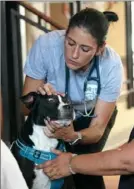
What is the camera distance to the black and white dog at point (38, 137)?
186 cm

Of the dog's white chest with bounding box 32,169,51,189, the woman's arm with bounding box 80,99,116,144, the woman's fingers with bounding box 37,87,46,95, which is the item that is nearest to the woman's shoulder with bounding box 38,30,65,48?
the woman's fingers with bounding box 37,87,46,95

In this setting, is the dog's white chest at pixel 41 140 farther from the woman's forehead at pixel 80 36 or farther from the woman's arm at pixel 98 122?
the woman's forehead at pixel 80 36

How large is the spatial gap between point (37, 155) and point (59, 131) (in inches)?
5.9

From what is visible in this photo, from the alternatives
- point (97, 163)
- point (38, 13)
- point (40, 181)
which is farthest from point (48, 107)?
point (38, 13)

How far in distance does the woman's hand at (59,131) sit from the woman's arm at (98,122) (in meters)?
0.12

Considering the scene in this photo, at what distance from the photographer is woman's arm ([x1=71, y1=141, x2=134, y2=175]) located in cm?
148

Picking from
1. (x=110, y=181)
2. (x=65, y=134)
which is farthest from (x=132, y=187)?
(x=110, y=181)

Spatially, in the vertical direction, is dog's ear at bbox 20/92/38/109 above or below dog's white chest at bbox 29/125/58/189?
above

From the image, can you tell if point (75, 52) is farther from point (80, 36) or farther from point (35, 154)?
point (35, 154)

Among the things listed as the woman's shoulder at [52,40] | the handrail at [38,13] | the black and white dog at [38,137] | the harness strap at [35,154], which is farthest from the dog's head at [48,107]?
the handrail at [38,13]

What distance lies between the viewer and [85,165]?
1.59 meters

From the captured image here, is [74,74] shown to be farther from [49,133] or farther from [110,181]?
[110,181]

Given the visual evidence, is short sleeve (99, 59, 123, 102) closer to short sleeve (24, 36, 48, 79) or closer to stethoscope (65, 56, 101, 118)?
stethoscope (65, 56, 101, 118)

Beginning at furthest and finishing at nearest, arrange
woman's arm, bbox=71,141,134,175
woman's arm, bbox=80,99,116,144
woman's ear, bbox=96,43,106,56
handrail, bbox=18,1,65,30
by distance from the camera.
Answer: handrail, bbox=18,1,65,30 < woman's arm, bbox=80,99,116,144 < woman's ear, bbox=96,43,106,56 < woman's arm, bbox=71,141,134,175
